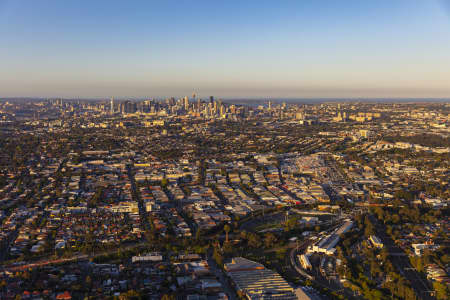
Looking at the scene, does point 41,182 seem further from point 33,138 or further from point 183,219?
point 33,138

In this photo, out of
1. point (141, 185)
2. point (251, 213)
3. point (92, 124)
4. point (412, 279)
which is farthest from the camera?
point (92, 124)

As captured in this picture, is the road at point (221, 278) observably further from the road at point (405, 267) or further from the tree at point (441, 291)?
the tree at point (441, 291)

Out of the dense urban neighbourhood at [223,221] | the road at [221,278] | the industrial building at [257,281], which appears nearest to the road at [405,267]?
the dense urban neighbourhood at [223,221]

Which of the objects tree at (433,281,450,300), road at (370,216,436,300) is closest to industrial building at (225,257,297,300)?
road at (370,216,436,300)

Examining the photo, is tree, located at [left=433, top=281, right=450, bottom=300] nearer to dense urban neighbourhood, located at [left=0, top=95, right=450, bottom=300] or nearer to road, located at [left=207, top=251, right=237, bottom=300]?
dense urban neighbourhood, located at [left=0, top=95, right=450, bottom=300]

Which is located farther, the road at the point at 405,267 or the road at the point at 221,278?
the road at the point at 405,267

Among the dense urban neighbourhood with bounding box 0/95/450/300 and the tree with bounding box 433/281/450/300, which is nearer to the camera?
the tree with bounding box 433/281/450/300

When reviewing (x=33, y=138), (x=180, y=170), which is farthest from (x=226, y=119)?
(x=180, y=170)

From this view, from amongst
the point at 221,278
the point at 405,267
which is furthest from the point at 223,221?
the point at 405,267
